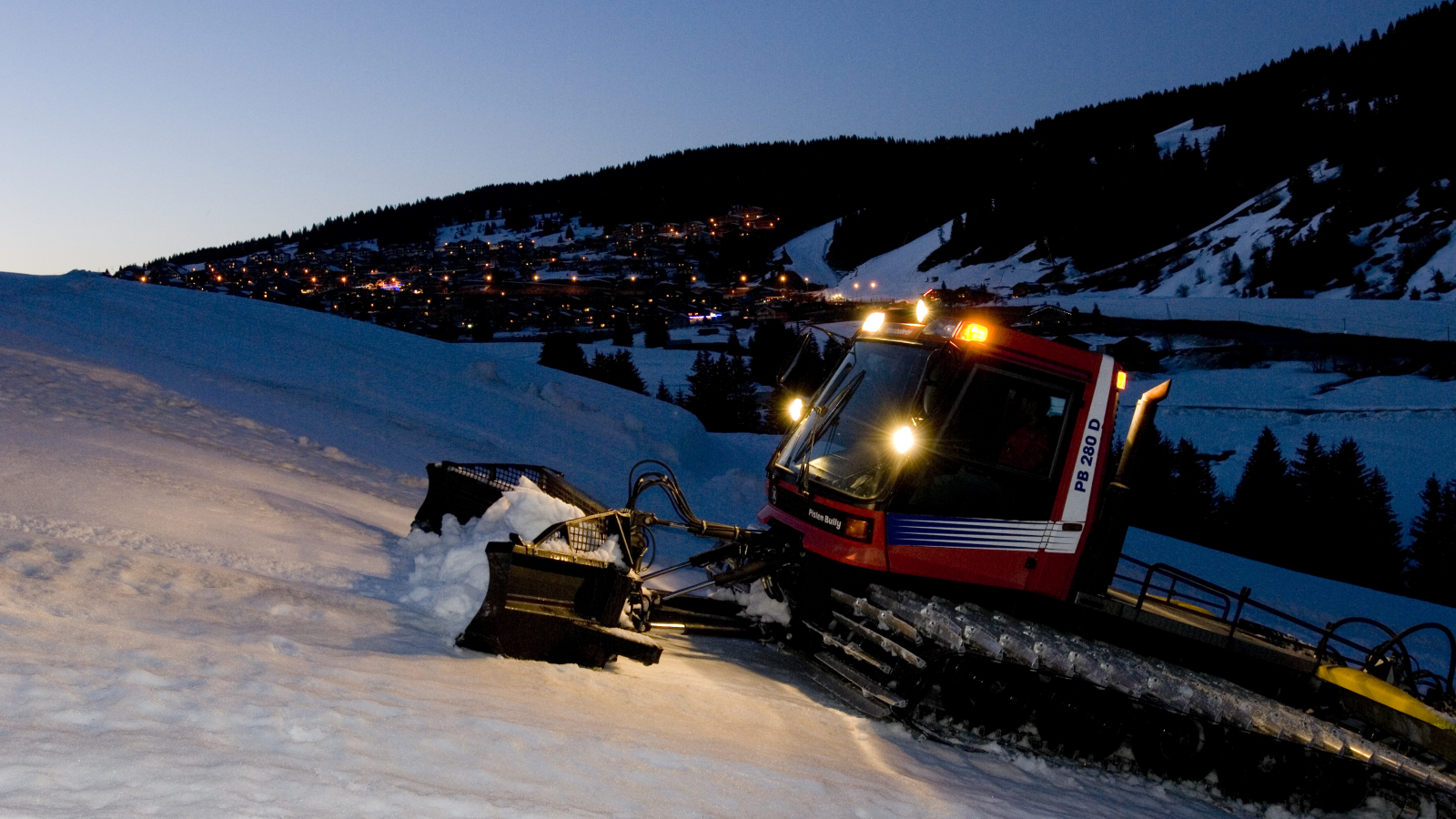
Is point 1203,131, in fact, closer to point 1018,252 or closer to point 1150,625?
point 1018,252

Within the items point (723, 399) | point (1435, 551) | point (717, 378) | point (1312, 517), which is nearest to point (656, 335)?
point (717, 378)

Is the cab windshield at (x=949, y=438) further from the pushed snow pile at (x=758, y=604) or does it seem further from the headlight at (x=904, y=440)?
the pushed snow pile at (x=758, y=604)

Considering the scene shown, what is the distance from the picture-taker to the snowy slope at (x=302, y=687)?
122 inches

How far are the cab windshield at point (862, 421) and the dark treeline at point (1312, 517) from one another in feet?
97.1

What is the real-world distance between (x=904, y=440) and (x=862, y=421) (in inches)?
18.2

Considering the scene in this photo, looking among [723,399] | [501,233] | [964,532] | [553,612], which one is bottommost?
[553,612]

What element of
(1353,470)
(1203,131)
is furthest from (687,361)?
(1203,131)

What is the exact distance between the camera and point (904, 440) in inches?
269

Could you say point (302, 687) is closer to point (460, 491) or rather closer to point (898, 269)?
point (460, 491)

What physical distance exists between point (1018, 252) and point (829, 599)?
108 meters

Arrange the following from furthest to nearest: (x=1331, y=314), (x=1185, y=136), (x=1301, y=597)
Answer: (x=1185, y=136) < (x=1331, y=314) < (x=1301, y=597)

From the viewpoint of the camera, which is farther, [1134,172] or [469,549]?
[1134,172]

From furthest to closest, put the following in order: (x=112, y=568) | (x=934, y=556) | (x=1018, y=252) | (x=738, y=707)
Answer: (x=1018, y=252) < (x=934, y=556) < (x=738, y=707) < (x=112, y=568)

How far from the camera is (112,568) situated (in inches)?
198
